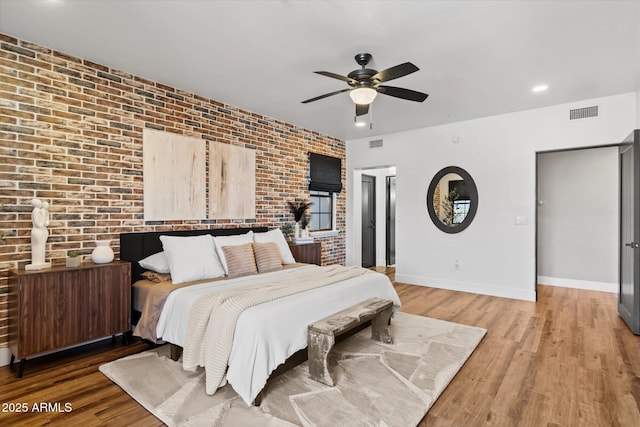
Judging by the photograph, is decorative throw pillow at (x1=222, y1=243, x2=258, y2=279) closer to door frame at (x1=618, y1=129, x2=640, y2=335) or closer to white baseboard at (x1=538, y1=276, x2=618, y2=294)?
door frame at (x1=618, y1=129, x2=640, y2=335)

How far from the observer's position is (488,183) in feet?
17.3

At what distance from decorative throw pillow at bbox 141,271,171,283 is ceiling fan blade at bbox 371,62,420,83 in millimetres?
2771

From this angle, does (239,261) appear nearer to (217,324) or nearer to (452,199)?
(217,324)

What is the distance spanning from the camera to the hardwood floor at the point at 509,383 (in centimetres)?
213

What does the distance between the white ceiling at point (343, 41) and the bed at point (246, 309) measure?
1.84 metres

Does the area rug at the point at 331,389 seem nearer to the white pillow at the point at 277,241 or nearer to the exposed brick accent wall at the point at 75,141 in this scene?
the exposed brick accent wall at the point at 75,141

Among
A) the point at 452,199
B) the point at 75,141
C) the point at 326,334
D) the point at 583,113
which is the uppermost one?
the point at 583,113

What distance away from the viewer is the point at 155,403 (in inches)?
88.6

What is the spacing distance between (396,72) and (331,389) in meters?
2.51

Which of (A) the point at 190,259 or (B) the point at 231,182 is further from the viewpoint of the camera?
(B) the point at 231,182

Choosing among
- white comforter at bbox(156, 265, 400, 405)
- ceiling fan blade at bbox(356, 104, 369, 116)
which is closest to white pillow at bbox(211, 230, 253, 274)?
white comforter at bbox(156, 265, 400, 405)

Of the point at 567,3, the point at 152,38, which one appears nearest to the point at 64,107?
the point at 152,38

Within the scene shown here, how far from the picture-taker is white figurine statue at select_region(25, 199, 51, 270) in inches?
111

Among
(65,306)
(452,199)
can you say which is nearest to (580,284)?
(452,199)
